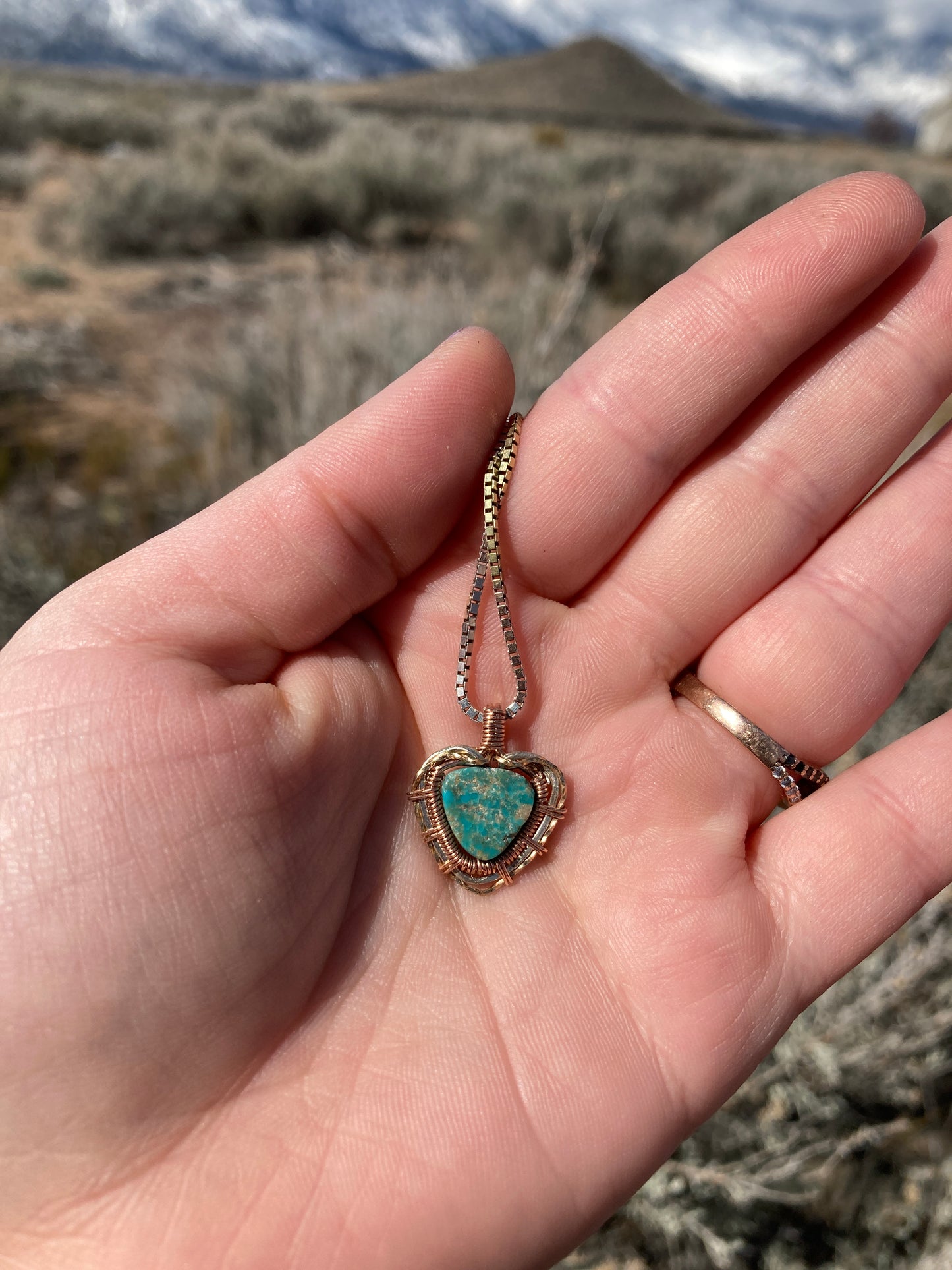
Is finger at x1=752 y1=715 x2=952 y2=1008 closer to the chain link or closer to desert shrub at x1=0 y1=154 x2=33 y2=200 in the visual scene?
the chain link

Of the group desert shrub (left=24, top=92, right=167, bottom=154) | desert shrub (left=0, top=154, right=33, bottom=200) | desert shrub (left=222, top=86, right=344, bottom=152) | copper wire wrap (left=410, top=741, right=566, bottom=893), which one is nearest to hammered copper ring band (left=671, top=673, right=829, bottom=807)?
copper wire wrap (left=410, top=741, right=566, bottom=893)

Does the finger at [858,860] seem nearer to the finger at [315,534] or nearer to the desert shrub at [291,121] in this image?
the finger at [315,534]

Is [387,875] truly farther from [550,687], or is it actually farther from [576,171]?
[576,171]

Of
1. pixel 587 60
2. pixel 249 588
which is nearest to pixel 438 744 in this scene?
pixel 249 588

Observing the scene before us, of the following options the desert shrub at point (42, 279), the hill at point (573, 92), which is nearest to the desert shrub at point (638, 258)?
the desert shrub at point (42, 279)

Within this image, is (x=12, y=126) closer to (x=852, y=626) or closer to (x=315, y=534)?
(x=315, y=534)

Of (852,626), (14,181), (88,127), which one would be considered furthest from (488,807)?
(88,127)

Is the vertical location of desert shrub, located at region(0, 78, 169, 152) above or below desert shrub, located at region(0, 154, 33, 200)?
above
